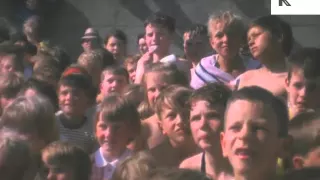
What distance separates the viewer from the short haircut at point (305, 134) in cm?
279

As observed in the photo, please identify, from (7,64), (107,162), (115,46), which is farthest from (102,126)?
(115,46)

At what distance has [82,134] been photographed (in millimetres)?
4801

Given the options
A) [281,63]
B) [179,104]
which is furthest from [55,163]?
[281,63]

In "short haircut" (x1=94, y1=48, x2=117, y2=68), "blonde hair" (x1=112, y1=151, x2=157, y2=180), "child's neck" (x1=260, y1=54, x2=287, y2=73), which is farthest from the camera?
"short haircut" (x1=94, y1=48, x2=117, y2=68)

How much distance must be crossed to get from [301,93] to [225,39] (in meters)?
1.12

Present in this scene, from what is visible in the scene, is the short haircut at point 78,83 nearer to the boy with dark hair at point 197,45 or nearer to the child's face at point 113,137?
the child's face at point 113,137

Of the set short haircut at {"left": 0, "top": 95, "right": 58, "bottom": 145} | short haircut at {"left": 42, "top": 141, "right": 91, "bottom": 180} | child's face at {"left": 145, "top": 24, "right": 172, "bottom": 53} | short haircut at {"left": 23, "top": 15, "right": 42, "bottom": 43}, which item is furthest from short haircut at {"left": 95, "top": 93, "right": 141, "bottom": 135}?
short haircut at {"left": 23, "top": 15, "right": 42, "bottom": 43}

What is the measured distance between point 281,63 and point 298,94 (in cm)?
69

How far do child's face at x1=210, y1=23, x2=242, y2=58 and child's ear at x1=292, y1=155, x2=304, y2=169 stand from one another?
208 centimetres

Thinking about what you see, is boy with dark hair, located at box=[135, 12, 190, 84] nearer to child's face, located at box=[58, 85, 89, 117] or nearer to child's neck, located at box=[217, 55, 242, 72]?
child's neck, located at box=[217, 55, 242, 72]

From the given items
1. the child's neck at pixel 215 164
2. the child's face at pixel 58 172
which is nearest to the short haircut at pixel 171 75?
the child's neck at pixel 215 164

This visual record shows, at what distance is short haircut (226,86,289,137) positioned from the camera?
9.44 feet

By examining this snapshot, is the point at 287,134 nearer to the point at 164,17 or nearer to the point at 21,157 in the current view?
the point at 21,157

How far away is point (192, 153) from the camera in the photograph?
4.17m
